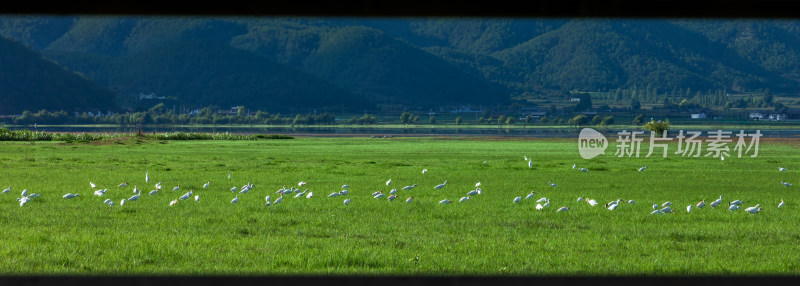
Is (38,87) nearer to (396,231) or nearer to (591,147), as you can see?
(591,147)

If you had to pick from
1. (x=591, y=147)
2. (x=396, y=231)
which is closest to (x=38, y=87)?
(x=591, y=147)

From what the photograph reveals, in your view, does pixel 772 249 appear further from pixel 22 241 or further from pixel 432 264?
pixel 22 241

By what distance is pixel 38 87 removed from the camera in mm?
162250

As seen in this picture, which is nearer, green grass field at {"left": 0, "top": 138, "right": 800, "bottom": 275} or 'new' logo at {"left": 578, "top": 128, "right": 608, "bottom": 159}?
green grass field at {"left": 0, "top": 138, "right": 800, "bottom": 275}

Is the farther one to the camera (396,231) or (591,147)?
(591,147)

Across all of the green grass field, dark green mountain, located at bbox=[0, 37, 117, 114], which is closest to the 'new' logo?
the green grass field

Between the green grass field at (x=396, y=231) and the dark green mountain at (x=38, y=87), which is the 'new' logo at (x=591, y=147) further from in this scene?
the dark green mountain at (x=38, y=87)

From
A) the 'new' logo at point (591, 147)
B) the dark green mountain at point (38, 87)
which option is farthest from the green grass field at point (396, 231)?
the dark green mountain at point (38, 87)

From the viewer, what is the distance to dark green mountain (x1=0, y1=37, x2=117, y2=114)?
156 meters

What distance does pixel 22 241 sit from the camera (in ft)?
34.2

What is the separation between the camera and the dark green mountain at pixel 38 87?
15625 centimetres

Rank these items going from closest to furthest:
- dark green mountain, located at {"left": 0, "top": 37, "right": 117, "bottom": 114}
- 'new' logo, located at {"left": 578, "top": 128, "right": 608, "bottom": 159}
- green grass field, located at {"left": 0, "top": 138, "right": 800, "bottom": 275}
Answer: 1. green grass field, located at {"left": 0, "top": 138, "right": 800, "bottom": 275}
2. 'new' logo, located at {"left": 578, "top": 128, "right": 608, "bottom": 159}
3. dark green mountain, located at {"left": 0, "top": 37, "right": 117, "bottom": 114}

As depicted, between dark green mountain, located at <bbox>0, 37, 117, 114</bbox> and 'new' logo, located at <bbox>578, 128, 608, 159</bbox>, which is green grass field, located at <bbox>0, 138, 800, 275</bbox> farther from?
dark green mountain, located at <bbox>0, 37, 117, 114</bbox>
